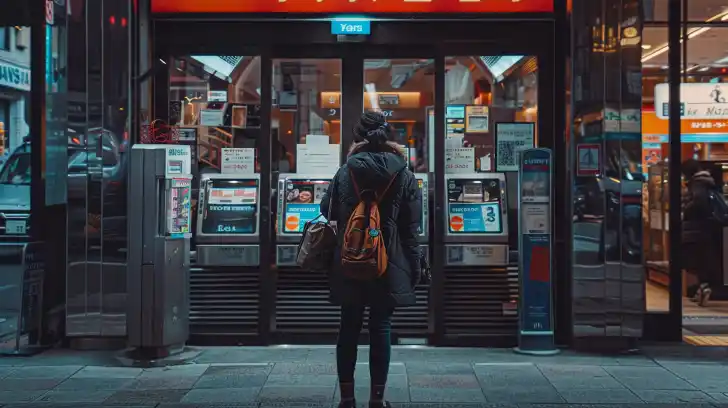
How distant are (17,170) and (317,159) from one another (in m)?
2.65

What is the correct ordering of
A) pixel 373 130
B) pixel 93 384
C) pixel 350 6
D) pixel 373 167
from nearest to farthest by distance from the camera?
1. pixel 373 167
2. pixel 373 130
3. pixel 93 384
4. pixel 350 6

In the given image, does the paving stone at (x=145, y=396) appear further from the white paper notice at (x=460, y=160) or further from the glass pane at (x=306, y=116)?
the white paper notice at (x=460, y=160)

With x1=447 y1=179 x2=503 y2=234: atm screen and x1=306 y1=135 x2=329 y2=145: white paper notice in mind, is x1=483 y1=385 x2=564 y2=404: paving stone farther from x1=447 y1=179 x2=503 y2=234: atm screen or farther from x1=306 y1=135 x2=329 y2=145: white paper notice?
x1=306 y1=135 x2=329 y2=145: white paper notice

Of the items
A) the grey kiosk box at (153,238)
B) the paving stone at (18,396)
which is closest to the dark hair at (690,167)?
the grey kiosk box at (153,238)

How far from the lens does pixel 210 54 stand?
7688 millimetres

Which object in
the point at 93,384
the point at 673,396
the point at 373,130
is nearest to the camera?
the point at 373,130

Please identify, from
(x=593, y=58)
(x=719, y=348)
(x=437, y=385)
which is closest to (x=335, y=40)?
(x=593, y=58)

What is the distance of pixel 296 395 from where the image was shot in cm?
594

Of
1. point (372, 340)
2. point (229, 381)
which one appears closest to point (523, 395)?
point (372, 340)

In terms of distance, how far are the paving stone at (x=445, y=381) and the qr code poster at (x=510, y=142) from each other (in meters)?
2.02

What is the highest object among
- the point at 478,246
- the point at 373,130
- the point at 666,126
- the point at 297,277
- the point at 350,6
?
the point at 350,6

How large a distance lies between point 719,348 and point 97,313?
210 inches

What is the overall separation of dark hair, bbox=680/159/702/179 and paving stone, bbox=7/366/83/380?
17.8 feet

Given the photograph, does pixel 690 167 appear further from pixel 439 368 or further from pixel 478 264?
pixel 439 368
